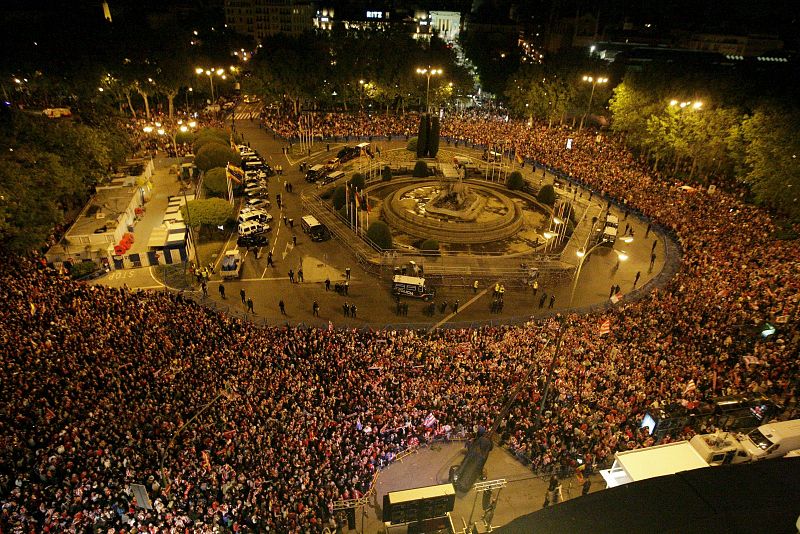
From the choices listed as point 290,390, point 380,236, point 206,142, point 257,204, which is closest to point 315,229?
point 380,236

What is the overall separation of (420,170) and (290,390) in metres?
33.5

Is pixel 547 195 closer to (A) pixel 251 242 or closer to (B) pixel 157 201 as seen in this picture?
(A) pixel 251 242

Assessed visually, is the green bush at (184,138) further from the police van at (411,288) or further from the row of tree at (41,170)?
the police van at (411,288)

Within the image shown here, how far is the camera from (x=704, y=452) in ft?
53.7

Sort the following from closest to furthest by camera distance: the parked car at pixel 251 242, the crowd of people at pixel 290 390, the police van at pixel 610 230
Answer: the crowd of people at pixel 290 390, the police van at pixel 610 230, the parked car at pixel 251 242

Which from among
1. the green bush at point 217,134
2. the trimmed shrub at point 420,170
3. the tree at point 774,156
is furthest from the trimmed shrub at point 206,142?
the tree at point 774,156

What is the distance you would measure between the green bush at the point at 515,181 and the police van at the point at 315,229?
1964 cm

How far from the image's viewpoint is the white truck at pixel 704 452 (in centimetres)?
1488

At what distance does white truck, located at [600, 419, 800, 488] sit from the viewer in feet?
48.8

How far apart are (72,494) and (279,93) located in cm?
6266

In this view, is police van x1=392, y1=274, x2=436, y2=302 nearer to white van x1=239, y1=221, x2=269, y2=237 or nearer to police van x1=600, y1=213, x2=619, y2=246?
white van x1=239, y1=221, x2=269, y2=237

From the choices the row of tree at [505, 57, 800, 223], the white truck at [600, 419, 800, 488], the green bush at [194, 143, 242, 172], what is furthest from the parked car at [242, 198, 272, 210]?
the row of tree at [505, 57, 800, 223]

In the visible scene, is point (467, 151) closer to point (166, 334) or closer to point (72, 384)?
point (166, 334)

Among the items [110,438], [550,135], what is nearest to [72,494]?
[110,438]
